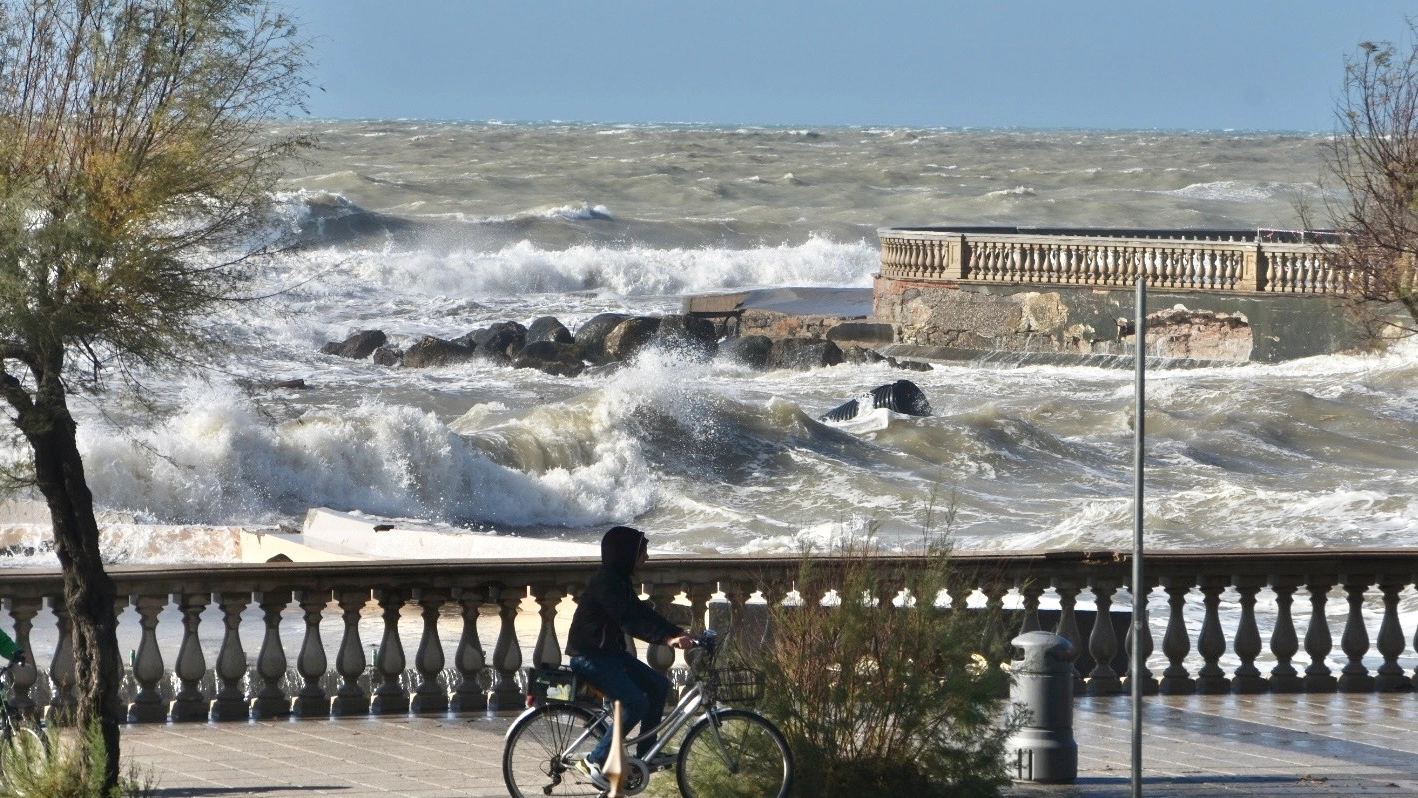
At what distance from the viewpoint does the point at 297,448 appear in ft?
83.1

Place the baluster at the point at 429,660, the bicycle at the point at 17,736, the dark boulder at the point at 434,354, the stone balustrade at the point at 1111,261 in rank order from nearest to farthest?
the bicycle at the point at 17,736 → the baluster at the point at 429,660 → the stone balustrade at the point at 1111,261 → the dark boulder at the point at 434,354

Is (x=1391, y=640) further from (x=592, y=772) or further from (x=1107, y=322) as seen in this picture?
(x=1107, y=322)

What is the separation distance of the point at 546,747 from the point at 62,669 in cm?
255

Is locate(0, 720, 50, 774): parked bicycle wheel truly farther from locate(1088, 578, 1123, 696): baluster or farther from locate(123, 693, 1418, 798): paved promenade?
locate(1088, 578, 1123, 696): baluster

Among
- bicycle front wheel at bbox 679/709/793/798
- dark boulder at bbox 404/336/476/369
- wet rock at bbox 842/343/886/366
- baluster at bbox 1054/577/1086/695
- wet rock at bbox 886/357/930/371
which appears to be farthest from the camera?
dark boulder at bbox 404/336/476/369

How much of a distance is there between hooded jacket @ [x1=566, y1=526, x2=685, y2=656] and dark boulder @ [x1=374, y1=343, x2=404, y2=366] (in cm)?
3498

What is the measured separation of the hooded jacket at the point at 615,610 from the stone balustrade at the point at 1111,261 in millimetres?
27497

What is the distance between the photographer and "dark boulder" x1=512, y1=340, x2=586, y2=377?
4031 centimetres

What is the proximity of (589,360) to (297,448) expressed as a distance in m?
16.4

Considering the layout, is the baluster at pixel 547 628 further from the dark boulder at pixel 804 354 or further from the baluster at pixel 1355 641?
the dark boulder at pixel 804 354

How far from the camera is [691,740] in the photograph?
21.6ft

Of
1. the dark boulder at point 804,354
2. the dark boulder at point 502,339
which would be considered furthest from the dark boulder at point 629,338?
the dark boulder at point 804,354

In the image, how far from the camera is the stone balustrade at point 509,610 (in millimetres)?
8266

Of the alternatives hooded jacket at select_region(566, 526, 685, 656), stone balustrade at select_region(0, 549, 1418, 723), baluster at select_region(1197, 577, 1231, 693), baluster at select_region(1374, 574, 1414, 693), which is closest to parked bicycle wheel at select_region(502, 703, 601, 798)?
hooded jacket at select_region(566, 526, 685, 656)
